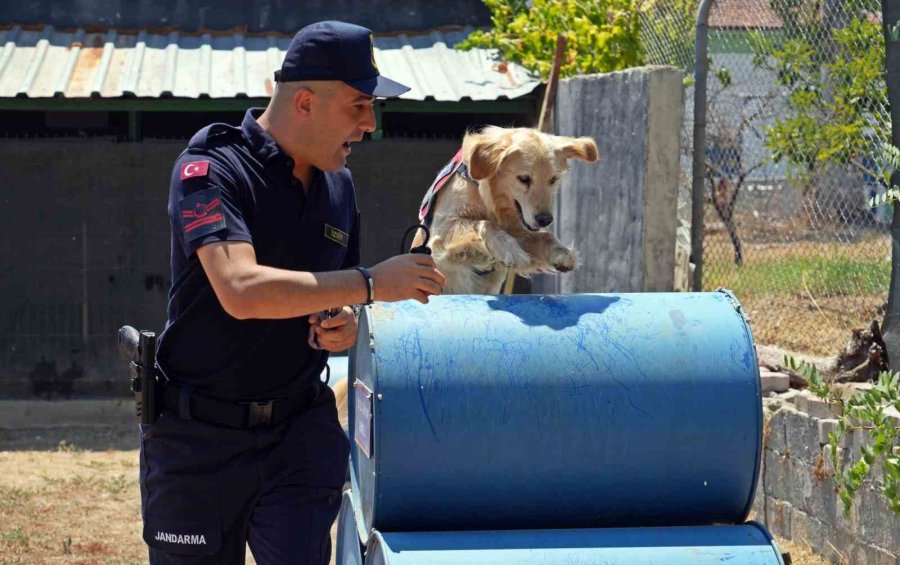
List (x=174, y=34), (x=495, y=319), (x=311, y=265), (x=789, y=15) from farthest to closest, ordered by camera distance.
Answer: (x=174, y=34) → (x=789, y=15) → (x=495, y=319) → (x=311, y=265)

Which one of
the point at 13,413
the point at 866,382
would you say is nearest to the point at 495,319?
the point at 866,382

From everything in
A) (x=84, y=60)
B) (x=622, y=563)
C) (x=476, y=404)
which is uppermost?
(x=84, y=60)

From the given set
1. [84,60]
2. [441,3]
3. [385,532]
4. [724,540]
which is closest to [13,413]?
[84,60]

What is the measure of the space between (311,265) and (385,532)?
843 millimetres

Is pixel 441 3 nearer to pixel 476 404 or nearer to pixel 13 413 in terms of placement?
pixel 13 413

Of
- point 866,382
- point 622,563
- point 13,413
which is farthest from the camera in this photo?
point 13,413

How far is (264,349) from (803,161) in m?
4.11

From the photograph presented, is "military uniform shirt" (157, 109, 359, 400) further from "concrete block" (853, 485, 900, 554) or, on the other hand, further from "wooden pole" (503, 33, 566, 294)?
"wooden pole" (503, 33, 566, 294)

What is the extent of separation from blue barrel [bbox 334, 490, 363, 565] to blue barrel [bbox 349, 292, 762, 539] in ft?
1.18

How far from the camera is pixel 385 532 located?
340cm

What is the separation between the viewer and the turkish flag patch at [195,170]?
2781mm

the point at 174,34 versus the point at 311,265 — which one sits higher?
the point at 174,34

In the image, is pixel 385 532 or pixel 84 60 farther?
pixel 84 60

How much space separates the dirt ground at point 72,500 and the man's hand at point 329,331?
288 centimetres
